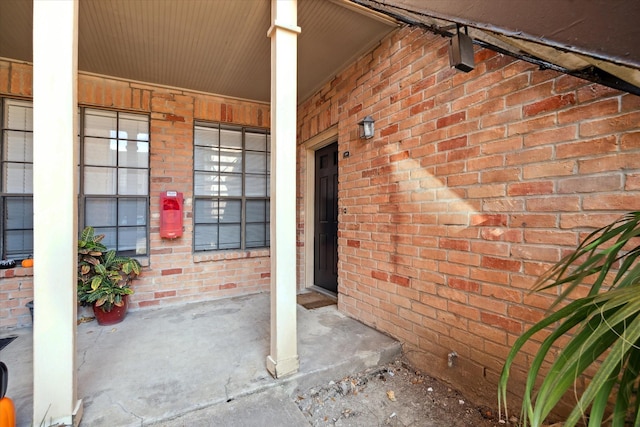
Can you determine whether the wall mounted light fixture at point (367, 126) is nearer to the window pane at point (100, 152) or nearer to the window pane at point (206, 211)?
the window pane at point (206, 211)

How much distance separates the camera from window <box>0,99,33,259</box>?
2.95 meters

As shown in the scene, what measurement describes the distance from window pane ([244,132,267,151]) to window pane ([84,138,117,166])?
1.61 meters

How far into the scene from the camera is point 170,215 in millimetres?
3404

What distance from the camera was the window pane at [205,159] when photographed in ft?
12.4

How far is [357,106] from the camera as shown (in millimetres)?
2906

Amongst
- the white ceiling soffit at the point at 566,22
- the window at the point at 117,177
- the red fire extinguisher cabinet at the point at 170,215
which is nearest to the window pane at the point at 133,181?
the window at the point at 117,177

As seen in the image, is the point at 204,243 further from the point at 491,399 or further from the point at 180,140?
the point at 491,399

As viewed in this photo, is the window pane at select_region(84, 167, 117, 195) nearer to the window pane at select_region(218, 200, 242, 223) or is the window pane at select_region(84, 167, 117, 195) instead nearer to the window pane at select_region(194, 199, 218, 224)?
the window pane at select_region(194, 199, 218, 224)

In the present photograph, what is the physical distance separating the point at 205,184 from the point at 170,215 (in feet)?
2.15

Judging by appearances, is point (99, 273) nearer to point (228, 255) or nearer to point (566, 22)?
point (228, 255)

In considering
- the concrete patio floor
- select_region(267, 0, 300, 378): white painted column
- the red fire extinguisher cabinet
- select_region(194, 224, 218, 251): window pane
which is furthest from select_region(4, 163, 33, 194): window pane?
select_region(267, 0, 300, 378): white painted column

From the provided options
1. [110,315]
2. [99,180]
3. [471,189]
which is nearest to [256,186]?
[99,180]

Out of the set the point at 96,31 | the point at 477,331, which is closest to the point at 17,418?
the point at 477,331

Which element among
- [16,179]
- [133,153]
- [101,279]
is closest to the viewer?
[101,279]
